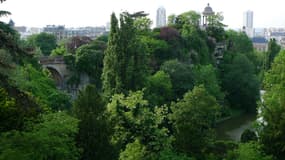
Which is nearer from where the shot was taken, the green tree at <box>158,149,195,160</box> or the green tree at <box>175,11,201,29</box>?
the green tree at <box>158,149,195,160</box>

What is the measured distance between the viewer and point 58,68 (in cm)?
4066

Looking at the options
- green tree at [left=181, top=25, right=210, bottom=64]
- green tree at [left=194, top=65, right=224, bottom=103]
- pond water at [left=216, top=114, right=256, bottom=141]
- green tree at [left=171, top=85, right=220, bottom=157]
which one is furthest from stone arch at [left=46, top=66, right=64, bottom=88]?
green tree at [left=171, top=85, right=220, bottom=157]

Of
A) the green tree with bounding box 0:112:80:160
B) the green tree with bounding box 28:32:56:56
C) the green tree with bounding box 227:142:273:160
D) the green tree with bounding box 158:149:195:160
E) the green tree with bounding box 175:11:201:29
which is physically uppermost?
the green tree with bounding box 175:11:201:29

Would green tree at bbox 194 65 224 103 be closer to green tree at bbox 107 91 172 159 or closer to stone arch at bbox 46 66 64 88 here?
stone arch at bbox 46 66 64 88

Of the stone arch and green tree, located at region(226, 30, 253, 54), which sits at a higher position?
green tree, located at region(226, 30, 253, 54)

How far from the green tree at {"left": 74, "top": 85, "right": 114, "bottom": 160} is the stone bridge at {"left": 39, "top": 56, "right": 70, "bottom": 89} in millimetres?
23026

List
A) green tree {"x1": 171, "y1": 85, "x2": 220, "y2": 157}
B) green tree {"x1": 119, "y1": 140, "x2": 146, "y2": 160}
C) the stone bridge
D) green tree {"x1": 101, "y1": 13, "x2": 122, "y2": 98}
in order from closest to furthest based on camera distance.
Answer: green tree {"x1": 119, "y1": 140, "x2": 146, "y2": 160}, green tree {"x1": 171, "y1": 85, "x2": 220, "y2": 157}, green tree {"x1": 101, "y1": 13, "x2": 122, "y2": 98}, the stone bridge

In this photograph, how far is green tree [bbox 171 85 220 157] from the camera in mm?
21875

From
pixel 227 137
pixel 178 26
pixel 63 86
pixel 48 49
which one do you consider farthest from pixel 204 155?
pixel 48 49

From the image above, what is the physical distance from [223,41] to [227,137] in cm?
2096

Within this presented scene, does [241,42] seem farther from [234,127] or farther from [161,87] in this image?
[161,87]

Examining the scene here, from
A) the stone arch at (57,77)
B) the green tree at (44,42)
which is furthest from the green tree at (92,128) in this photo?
the green tree at (44,42)

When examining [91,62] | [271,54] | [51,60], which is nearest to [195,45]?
[91,62]

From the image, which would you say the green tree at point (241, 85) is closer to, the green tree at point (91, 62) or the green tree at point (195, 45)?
the green tree at point (195, 45)
